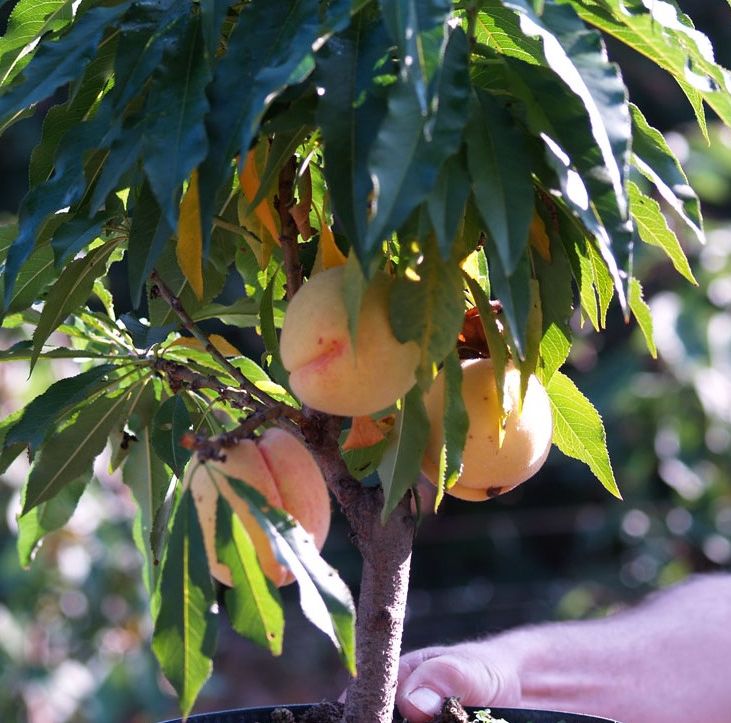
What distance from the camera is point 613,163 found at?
553 mm

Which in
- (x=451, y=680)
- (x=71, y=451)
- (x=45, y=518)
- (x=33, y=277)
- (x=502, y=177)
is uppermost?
(x=502, y=177)

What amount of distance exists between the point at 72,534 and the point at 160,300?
1.97 meters

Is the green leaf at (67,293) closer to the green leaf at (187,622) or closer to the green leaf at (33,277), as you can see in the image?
the green leaf at (33,277)

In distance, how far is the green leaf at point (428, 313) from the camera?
61 centimetres

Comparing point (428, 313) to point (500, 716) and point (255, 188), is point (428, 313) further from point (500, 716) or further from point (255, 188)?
point (500, 716)

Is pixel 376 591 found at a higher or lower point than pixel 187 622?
lower

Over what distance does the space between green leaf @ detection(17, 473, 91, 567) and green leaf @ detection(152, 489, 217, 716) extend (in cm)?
38

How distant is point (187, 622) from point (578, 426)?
0.34 meters

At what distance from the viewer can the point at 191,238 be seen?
0.71 metres

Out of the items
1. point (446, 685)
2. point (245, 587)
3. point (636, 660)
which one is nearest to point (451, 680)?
point (446, 685)

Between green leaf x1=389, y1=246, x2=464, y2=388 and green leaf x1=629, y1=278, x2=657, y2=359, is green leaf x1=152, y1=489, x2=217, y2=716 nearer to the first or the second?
green leaf x1=389, y1=246, x2=464, y2=388

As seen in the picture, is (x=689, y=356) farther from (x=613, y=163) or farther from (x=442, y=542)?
(x=613, y=163)

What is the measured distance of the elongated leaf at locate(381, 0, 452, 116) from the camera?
518mm

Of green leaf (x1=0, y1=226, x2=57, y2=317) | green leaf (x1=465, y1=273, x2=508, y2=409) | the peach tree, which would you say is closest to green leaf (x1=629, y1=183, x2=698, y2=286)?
the peach tree
